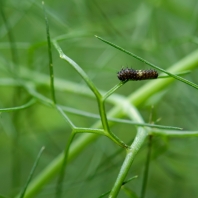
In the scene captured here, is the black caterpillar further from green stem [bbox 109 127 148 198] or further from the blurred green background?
the blurred green background

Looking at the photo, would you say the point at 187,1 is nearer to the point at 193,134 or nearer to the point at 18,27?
the point at 18,27

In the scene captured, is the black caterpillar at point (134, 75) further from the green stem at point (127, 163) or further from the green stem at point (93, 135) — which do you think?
the green stem at point (93, 135)

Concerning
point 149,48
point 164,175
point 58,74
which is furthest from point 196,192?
point 58,74

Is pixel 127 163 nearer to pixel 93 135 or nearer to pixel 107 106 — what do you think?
pixel 93 135

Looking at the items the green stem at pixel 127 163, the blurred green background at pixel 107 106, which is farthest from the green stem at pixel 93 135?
the green stem at pixel 127 163

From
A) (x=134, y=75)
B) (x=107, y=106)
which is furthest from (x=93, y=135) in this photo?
(x=107, y=106)

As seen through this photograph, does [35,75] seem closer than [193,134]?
No

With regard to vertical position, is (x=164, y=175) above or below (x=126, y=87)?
below

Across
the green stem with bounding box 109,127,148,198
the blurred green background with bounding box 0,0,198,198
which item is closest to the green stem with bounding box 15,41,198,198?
the blurred green background with bounding box 0,0,198,198
